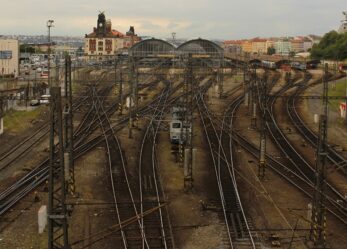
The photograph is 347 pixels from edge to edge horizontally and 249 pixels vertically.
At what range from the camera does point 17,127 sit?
30828 mm

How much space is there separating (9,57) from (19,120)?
3446 cm

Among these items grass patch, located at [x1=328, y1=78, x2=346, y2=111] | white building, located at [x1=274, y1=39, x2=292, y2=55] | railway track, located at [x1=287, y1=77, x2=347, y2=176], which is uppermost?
white building, located at [x1=274, y1=39, x2=292, y2=55]

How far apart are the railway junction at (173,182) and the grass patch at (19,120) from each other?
2.74 ft

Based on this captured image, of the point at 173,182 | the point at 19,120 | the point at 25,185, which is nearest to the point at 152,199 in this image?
the point at 173,182

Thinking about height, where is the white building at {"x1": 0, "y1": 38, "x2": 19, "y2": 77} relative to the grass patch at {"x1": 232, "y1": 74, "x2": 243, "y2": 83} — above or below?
above

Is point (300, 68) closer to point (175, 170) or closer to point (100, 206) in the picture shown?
point (175, 170)

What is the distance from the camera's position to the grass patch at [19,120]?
30.3m

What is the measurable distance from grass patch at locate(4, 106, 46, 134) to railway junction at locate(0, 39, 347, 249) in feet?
2.74

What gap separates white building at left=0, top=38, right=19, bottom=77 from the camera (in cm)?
6431

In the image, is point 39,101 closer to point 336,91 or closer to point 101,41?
point 336,91

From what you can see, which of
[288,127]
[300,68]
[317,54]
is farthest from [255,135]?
[317,54]

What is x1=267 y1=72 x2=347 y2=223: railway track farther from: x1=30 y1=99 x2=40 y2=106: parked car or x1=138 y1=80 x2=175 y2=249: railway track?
x1=30 y1=99 x2=40 y2=106: parked car

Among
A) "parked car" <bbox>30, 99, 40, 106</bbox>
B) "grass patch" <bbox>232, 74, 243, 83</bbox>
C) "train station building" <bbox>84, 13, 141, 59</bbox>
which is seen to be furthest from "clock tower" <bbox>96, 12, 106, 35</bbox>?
"parked car" <bbox>30, 99, 40, 106</bbox>

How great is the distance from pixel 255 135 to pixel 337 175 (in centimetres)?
882
